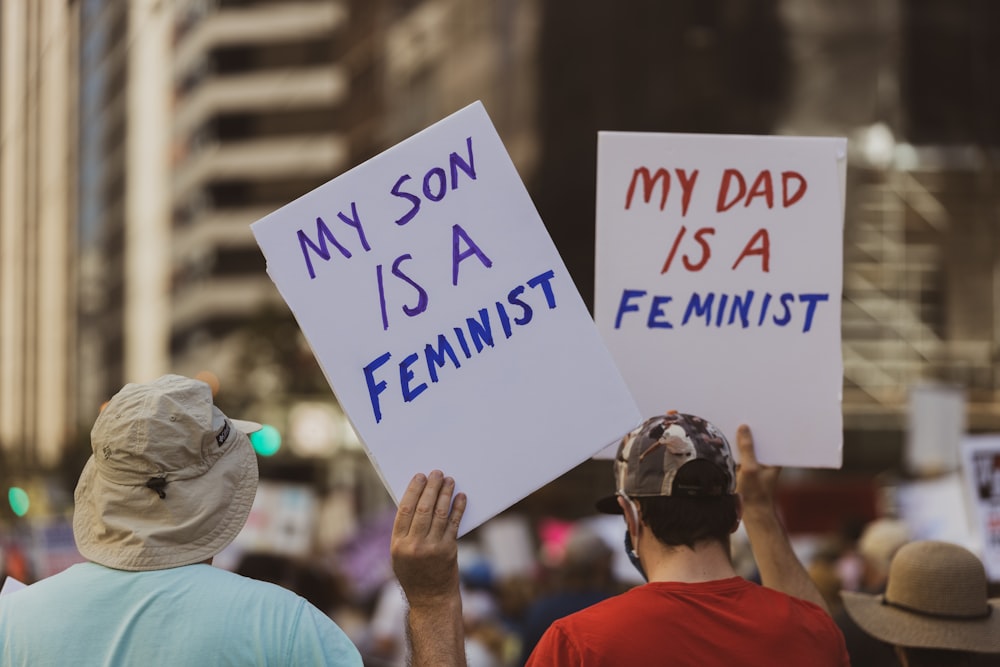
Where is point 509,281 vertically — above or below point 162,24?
below

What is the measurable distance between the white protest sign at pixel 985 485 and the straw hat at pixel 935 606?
1.48m

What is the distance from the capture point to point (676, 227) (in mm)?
3357

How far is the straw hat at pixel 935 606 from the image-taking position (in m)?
3.33

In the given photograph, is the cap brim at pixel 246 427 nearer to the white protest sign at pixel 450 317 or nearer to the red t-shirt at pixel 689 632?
the white protest sign at pixel 450 317

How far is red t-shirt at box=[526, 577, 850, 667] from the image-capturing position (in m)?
2.70

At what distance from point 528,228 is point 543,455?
0.43 metres

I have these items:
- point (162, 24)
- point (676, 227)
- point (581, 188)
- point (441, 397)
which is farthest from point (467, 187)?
point (162, 24)

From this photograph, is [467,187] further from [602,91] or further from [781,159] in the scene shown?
[602,91]

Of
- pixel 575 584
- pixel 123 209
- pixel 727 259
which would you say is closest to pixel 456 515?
pixel 727 259

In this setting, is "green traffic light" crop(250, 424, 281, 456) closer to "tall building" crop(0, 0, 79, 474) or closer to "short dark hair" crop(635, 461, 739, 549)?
"short dark hair" crop(635, 461, 739, 549)

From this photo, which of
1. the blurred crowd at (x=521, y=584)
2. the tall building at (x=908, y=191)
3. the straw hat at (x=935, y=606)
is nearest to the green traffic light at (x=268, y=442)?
the blurred crowd at (x=521, y=584)

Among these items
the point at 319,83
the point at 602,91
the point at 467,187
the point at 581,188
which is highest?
the point at 319,83

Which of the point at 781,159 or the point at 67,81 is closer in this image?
the point at 781,159

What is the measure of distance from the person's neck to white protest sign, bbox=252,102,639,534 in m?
0.25
